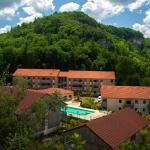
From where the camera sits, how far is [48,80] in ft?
272

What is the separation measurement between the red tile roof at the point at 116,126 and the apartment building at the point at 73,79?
39830 millimetres

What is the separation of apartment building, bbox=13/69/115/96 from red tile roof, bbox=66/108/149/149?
39830 millimetres

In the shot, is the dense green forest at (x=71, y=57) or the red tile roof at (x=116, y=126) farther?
the dense green forest at (x=71, y=57)

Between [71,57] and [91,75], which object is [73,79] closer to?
[91,75]

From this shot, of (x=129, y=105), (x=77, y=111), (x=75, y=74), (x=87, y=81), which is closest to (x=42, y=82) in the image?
(x=75, y=74)

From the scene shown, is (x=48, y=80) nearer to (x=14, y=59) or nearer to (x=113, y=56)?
(x=14, y=59)

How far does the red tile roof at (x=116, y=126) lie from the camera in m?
29.9

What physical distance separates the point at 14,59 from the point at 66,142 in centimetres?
6801

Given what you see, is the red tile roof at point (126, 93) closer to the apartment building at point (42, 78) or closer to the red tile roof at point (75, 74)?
the red tile roof at point (75, 74)

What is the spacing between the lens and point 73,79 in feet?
264

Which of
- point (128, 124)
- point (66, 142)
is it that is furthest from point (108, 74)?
point (66, 142)

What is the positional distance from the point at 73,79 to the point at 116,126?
4758 cm

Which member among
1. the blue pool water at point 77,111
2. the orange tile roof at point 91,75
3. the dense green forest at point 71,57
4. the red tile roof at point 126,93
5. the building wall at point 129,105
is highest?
the dense green forest at point 71,57

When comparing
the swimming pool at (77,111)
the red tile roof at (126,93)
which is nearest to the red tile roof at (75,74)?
the red tile roof at (126,93)
